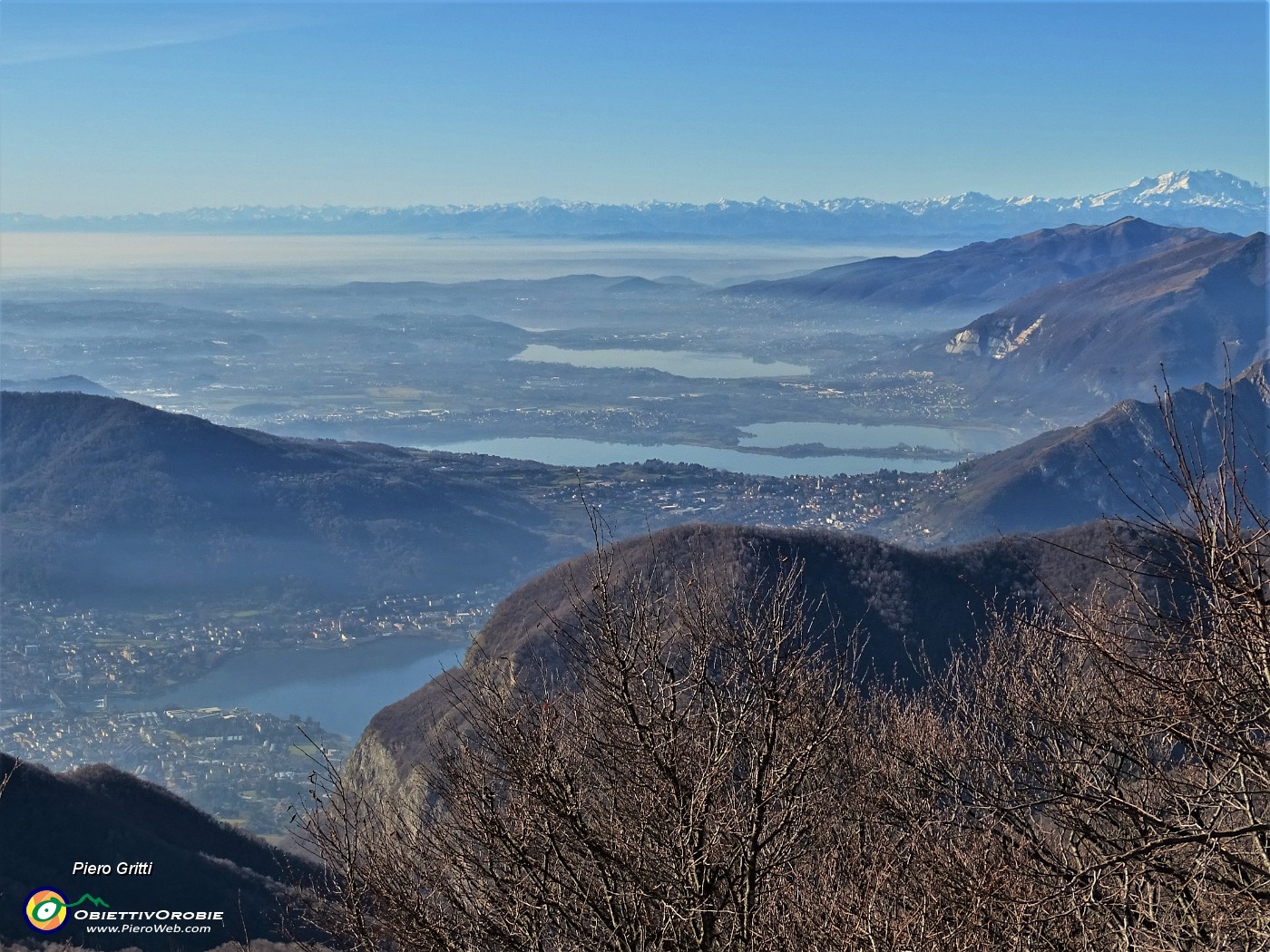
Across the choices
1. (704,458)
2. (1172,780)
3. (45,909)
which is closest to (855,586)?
(45,909)

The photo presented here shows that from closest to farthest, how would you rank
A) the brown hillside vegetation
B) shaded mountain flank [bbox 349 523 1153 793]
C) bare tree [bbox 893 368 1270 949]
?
bare tree [bbox 893 368 1270 949] → the brown hillside vegetation → shaded mountain flank [bbox 349 523 1153 793]

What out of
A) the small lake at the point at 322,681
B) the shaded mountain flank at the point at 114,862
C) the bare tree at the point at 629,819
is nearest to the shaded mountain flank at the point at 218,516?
the small lake at the point at 322,681

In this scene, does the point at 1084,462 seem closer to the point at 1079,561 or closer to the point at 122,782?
the point at 1079,561

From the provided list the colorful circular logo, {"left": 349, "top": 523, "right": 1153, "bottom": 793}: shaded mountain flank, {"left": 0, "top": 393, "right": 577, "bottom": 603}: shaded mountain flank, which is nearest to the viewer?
the colorful circular logo

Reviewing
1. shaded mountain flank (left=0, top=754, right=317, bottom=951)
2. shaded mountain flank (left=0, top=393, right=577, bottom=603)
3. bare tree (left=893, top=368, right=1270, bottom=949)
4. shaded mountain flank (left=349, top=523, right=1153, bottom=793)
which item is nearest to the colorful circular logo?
shaded mountain flank (left=0, top=754, right=317, bottom=951)

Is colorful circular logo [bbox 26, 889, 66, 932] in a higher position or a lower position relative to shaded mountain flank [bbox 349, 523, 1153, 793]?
lower

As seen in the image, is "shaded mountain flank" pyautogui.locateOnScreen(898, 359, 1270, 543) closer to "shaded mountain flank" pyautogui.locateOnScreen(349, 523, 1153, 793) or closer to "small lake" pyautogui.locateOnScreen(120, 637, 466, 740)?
"small lake" pyautogui.locateOnScreen(120, 637, 466, 740)

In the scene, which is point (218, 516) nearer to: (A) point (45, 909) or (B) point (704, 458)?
(B) point (704, 458)

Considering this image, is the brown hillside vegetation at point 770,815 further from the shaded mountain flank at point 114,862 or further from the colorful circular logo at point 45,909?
the shaded mountain flank at point 114,862
